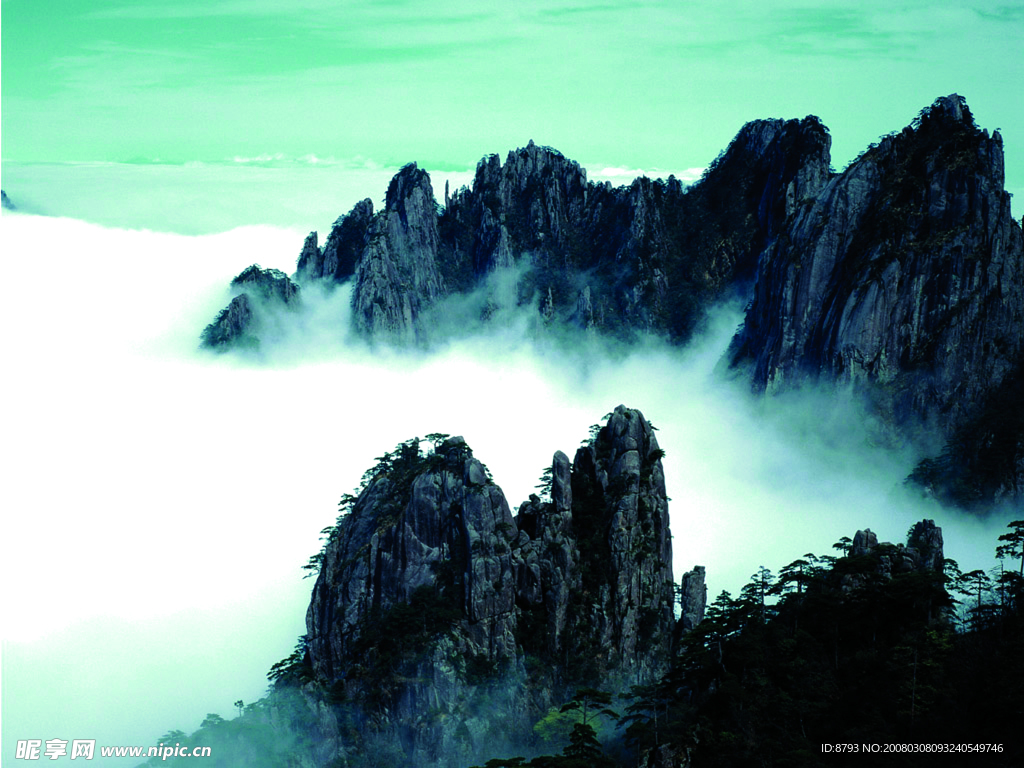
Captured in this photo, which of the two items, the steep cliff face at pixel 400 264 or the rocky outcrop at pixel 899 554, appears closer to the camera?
the rocky outcrop at pixel 899 554

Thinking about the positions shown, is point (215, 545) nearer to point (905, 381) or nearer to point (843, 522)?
point (843, 522)

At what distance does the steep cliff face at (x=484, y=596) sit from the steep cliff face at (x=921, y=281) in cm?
5423

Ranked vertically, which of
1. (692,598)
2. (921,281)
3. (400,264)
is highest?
(400,264)

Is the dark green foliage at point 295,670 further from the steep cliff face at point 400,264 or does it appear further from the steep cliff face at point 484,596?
the steep cliff face at point 400,264

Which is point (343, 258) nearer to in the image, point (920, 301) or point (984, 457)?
point (920, 301)

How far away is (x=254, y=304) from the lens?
194000 millimetres

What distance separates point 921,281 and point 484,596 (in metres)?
78.5

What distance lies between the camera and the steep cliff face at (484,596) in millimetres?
83875

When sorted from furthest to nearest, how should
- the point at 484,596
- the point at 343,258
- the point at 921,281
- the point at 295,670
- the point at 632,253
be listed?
the point at 343,258 < the point at 632,253 < the point at 921,281 < the point at 295,670 < the point at 484,596

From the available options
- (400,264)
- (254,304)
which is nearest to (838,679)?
(400,264)

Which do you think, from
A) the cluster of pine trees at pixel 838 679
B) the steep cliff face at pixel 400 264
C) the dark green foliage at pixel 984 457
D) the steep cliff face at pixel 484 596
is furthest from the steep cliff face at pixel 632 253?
the cluster of pine trees at pixel 838 679

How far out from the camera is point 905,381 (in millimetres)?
137000

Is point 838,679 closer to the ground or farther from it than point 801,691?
farther from it

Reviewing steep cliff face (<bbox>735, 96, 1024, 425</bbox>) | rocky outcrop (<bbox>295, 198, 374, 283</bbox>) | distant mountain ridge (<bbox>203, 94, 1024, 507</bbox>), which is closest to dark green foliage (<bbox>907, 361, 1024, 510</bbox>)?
distant mountain ridge (<bbox>203, 94, 1024, 507</bbox>)
